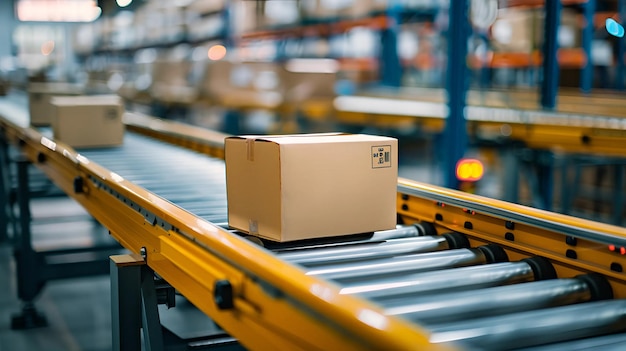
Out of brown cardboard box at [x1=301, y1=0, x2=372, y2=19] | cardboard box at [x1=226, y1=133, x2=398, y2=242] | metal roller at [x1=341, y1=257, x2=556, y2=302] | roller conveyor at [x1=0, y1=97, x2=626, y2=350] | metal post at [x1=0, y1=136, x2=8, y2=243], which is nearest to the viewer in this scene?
roller conveyor at [x1=0, y1=97, x2=626, y2=350]

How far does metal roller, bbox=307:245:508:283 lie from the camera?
1978 millimetres

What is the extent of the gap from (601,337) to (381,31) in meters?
8.20

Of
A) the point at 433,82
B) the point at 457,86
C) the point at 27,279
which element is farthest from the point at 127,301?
the point at 433,82

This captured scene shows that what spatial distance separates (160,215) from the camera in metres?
2.20

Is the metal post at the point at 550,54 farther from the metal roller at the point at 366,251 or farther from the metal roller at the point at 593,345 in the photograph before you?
the metal roller at the point at 593,345

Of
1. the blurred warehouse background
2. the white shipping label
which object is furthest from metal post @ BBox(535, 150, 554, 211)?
the white shipping label

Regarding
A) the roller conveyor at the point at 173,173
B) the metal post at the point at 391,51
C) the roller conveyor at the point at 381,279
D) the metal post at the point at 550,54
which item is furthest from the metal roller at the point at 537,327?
the metal post at the point at 391,51

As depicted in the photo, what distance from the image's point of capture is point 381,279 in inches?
77.0

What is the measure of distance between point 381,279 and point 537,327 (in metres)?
0.45

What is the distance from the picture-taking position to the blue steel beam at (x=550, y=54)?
5.50 metres

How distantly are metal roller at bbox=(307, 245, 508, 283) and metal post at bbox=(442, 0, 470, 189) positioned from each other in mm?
2498

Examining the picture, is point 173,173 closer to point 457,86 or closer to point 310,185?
point 310,185

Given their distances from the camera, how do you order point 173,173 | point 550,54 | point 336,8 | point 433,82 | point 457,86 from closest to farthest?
point 173,173, point 457,86, point 550,54, point 336,8, point 433,82

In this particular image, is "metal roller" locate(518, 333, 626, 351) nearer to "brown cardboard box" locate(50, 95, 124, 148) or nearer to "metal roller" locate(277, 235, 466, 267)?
"metal roller" locate(277, 235, 466, 267)
